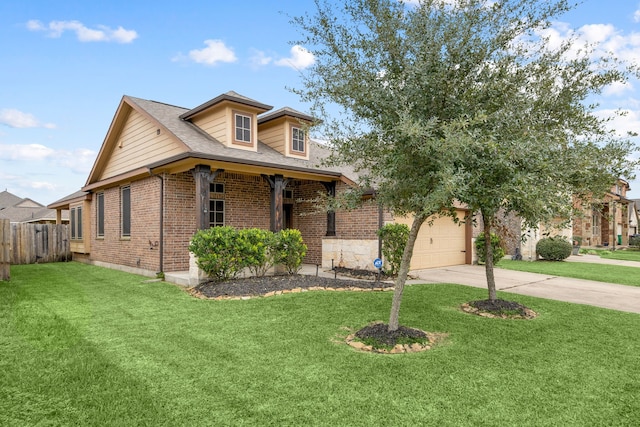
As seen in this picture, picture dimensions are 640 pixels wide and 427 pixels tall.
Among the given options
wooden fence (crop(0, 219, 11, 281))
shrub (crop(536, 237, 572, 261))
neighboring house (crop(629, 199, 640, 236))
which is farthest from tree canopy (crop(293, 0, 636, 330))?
neighboring house (crop(629, 199, 640, 236))

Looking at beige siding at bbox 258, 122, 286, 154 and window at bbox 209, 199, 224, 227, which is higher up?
beige siding at bbox 258, 122, 286, 154

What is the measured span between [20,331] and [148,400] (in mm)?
3471

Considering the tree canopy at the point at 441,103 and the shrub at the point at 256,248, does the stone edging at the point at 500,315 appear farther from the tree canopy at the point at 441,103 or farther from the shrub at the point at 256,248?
the shrub at the point at 256,248

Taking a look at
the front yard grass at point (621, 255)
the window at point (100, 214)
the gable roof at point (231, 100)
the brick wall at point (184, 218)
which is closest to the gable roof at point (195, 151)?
the gable roof at point (231, 100)

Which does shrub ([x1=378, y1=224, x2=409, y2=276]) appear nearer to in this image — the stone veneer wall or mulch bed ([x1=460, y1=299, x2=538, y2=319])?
the stone veneer wall

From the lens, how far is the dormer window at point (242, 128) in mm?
12156

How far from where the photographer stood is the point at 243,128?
485 inches

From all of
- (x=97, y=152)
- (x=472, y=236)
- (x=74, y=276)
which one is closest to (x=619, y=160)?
(x=472, y=236)

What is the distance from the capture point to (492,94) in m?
4.76

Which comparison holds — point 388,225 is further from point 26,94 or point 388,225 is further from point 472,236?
point 26,94

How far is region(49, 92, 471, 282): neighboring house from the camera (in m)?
10.9

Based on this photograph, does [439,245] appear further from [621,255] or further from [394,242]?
[621,255]

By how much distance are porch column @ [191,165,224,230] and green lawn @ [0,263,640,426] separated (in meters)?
2.92

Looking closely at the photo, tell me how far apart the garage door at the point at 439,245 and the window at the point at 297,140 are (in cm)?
458
